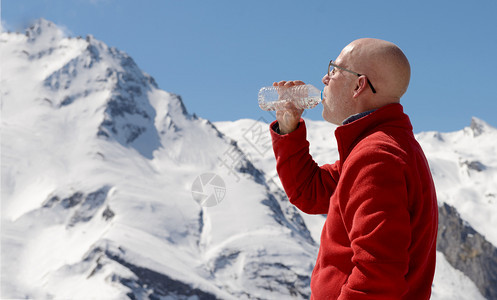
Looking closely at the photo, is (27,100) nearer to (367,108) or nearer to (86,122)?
(86,122)

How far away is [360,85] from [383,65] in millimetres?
170

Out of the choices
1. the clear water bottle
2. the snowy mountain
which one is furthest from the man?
the snowy mountain

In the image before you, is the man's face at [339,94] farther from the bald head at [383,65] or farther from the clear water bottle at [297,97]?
the clear water bottle at [297,97]

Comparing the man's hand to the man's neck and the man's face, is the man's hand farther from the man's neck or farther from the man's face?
the man's neck

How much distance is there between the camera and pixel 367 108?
288 centimetres

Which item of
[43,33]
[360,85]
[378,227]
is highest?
[43,33]

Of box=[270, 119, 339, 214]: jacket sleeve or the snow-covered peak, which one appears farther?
the snow-covered peak

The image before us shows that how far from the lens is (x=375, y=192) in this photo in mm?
2432

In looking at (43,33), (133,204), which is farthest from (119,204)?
(43,33)

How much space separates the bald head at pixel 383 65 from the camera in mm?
2707

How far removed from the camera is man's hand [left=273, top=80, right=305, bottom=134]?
336 centimetres

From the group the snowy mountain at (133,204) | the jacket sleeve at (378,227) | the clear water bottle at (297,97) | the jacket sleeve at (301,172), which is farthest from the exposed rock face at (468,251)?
the jacket sleeve at (378,227)

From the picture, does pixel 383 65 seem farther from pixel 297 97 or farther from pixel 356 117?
pixel 297 97

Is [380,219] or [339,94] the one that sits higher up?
[339,94]
